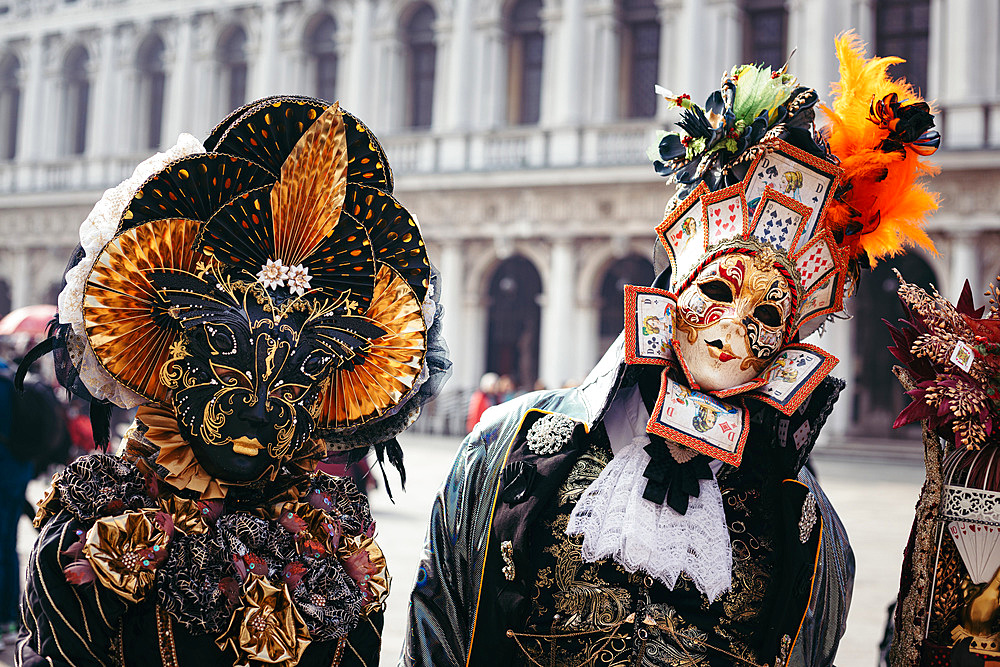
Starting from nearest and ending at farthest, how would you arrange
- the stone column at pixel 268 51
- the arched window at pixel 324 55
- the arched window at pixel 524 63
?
the arched window at pixel 524 63 < the stone column at pixel 268 51 < the arched window at pixel 324 55

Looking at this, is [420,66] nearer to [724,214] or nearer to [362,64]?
[362,64]

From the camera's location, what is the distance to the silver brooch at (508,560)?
2299 millimetres

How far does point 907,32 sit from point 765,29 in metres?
2.45

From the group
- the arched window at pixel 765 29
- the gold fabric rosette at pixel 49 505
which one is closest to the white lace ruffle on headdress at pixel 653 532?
the gold fabric rosette at pixel 49 505

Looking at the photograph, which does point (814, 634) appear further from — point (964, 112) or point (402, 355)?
point (964, 112)

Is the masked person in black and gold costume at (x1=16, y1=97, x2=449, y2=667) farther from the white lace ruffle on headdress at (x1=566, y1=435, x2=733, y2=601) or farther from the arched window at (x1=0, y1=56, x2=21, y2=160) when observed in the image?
the arched window at (x1=0, y1=56, x2=21, y2=160)

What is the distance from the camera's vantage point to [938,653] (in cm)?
250

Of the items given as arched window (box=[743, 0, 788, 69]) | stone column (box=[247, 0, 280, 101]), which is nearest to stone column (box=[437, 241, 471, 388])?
stone column (box=[247, 0, 280, 101])

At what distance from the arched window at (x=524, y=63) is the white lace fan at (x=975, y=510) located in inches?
691

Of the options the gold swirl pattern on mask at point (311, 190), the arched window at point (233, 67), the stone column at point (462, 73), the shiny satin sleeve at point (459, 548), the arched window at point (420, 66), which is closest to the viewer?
the gold swirl pattern on mask at point (311, 190)

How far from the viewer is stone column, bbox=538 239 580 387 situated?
58.5ft

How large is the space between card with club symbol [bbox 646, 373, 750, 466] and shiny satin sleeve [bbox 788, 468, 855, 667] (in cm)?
25

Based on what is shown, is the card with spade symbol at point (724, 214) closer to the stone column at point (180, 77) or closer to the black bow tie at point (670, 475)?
the black bow tie at point (670, 475)

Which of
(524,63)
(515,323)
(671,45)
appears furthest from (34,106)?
(671,45)
